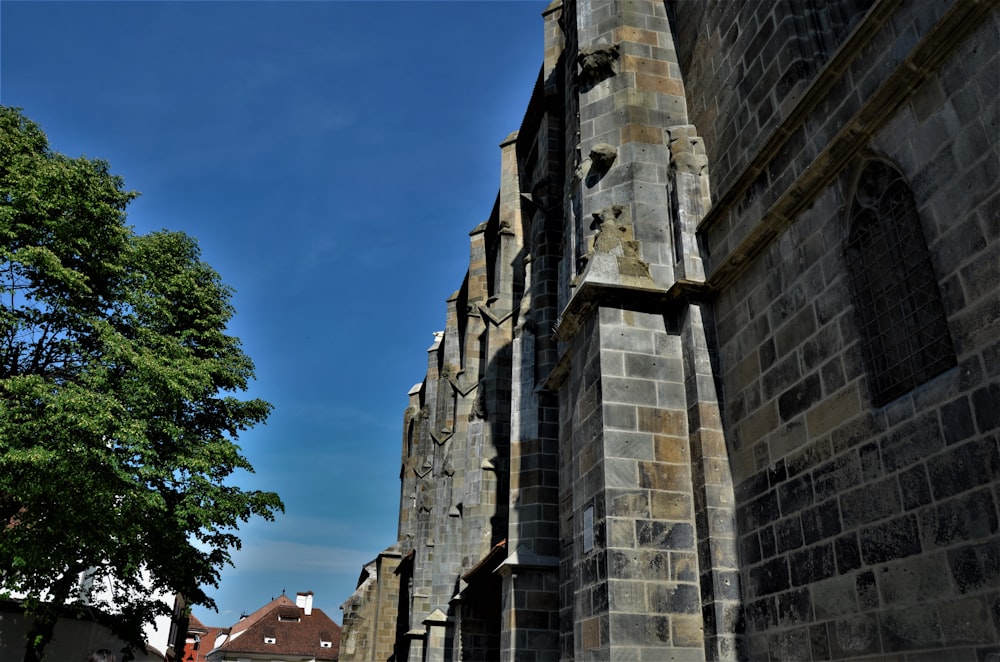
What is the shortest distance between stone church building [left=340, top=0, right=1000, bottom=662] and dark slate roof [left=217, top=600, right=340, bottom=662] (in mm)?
50104

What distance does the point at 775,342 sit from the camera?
253 inches

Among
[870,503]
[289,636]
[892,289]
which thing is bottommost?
[870,503]

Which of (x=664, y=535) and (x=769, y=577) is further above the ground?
(x=664, y=535)

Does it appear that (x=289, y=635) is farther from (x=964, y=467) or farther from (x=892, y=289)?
(x=964, y=467)

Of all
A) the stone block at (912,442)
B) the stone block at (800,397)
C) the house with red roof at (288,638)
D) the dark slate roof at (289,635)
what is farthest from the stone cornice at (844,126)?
the dark slate roof at (289,635)

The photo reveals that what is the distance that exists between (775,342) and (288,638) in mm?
57681

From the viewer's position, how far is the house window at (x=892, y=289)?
188 inches

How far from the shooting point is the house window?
4.78m

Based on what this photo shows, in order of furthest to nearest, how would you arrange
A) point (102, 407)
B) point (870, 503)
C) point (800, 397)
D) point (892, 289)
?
point (102, 407) → point (800, 397) → point (892, 289) → point (870, 503)

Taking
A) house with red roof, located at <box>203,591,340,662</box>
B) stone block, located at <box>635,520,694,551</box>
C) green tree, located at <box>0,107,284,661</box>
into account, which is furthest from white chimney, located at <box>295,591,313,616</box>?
stone block, located at <box>635,520,694,551</box>

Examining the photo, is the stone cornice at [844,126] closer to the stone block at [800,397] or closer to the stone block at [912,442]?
the stone block at [800,397]

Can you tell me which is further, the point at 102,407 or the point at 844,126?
the point at 102,407

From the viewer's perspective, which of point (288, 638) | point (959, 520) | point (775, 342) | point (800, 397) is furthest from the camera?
point (288, 638)

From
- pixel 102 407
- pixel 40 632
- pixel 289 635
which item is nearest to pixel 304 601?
pixel 289 635
